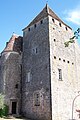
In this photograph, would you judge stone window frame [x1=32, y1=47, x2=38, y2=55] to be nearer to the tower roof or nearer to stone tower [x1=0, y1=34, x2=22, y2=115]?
stone tower [x1=0, y1=34, x2=22, y2=115]

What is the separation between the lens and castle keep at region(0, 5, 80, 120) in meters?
26.5

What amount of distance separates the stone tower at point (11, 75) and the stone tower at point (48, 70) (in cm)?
87

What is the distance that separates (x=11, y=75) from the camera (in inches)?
1190

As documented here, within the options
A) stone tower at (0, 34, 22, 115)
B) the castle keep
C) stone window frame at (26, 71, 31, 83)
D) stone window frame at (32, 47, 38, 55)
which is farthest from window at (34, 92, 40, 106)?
stone window frame at (32, 47, 38, 55)

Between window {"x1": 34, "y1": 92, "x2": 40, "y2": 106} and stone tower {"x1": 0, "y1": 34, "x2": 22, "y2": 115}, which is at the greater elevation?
stone tower {"x1": 0, "y1": 34, "x2": 22, "y2": 115}

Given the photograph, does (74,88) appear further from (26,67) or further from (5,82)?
(5,82)

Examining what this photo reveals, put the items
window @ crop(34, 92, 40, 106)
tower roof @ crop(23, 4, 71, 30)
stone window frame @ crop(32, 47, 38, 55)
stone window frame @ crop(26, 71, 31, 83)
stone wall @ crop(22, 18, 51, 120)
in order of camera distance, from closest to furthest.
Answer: stone wall @ crop(22, 18, 51, 120) → window @ crop(34, 92, 40, 106) → stone window frame @ crop(26, 71, 31, 83) → stone window frame @ crop(32, 47, 38, 55) → tower roof @ crop(23, 4, 71, 30)

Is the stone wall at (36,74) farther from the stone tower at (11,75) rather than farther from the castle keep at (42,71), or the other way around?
the stone tower at (11,75)

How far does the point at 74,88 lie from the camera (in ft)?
97.0

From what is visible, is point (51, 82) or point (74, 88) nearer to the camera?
point (51, 82)

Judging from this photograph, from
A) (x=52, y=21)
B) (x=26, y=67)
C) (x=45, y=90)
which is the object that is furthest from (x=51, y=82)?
(x=52, y=21)

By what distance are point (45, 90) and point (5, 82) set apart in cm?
661

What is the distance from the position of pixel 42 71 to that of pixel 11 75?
5313 mm

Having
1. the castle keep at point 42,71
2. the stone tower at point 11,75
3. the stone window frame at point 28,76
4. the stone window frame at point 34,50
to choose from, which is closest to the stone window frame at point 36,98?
the castle keep at point 42,71
